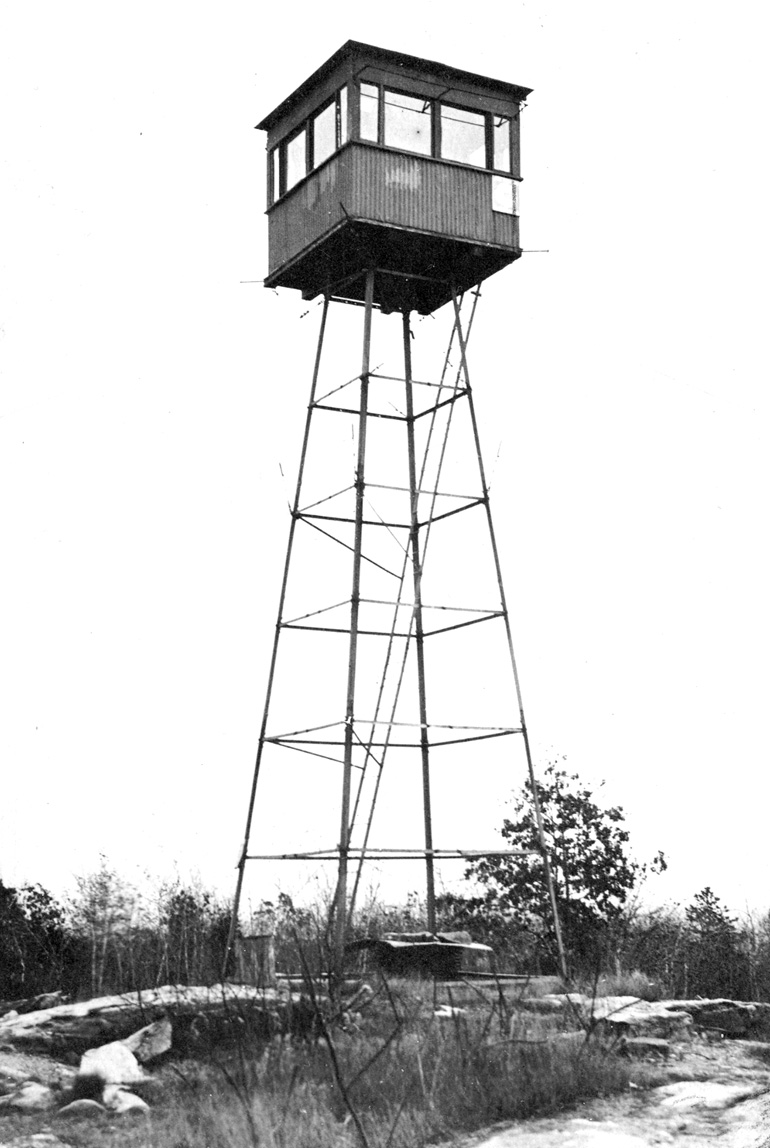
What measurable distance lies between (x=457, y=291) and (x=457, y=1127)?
10630mm

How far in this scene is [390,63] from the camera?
17672mm

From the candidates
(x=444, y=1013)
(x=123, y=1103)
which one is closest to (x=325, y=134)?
(x=444, y=1013)

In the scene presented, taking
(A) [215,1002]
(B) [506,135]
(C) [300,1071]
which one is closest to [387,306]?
(B) [506,135]

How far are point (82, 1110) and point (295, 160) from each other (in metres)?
11.5

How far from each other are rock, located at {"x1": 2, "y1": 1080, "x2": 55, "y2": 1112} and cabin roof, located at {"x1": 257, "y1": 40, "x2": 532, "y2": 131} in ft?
37.1

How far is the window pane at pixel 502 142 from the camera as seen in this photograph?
61.1 feet

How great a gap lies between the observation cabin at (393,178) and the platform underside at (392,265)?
0.06 ft

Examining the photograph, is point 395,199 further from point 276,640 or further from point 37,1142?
point 37,1142

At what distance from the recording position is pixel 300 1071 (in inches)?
477

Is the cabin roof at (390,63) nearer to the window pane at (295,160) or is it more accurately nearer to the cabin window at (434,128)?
the cabin window at (434,128)

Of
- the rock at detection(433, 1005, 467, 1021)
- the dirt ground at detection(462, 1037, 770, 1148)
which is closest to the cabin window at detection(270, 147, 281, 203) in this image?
the rock at detection(433, 1005, 467, 1021)

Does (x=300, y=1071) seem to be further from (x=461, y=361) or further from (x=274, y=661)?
(x=461, y=361)

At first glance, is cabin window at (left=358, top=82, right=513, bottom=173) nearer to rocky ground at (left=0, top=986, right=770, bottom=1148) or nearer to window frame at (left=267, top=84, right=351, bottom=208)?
window frame at (left=267, top=84, right=351, bottom=208)

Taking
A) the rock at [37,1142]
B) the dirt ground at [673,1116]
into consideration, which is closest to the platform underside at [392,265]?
the dirt ground at [673,1116]
